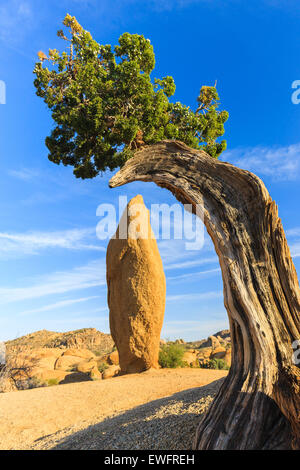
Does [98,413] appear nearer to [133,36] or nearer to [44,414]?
[44,414]

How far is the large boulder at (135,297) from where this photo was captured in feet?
44.2

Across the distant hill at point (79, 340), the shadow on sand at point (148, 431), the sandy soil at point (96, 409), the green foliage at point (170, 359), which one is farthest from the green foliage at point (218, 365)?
the distant hill at point (79, 340)

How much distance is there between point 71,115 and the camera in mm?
9891

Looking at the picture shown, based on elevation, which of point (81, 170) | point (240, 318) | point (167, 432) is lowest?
point (167, 432)

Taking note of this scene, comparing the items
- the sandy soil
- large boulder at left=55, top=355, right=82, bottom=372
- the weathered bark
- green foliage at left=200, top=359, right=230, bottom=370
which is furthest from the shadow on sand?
large boulder at left=55, top=355, right=82, bottom=372

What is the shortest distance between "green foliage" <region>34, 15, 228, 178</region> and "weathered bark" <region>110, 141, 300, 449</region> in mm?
5270

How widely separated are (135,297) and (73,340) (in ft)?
95.5

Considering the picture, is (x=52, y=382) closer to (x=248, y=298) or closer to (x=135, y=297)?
(x=135, y=297)
